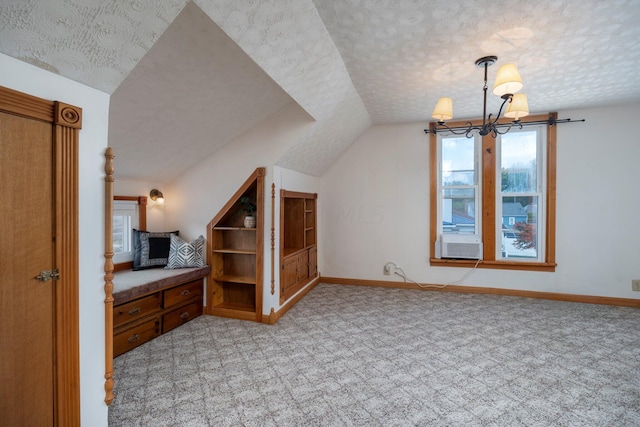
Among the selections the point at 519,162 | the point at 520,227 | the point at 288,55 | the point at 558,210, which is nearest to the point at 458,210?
the point at 520,227

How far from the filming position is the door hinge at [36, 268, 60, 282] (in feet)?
4.53

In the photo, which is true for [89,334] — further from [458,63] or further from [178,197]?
[458,63]

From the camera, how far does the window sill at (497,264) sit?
4.21 metres

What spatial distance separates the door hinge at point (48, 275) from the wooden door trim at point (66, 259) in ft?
0.06

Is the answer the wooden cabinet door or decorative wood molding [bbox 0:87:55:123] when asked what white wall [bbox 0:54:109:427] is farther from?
the wooden cabinet door

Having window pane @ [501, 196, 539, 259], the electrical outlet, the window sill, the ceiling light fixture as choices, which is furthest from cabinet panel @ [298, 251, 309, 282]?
window pane @ [501, 196, 539, 259]

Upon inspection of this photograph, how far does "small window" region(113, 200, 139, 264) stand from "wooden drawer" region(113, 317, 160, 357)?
901 mm

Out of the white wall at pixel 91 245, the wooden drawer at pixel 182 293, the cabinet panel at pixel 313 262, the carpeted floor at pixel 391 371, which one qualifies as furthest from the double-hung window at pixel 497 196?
the white wall at pixel 91 245

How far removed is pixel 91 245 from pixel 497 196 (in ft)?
15.5

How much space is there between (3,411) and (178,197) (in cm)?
272

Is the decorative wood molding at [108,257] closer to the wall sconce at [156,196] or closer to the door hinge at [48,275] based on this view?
the door hinge at [48,275]

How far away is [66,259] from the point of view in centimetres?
145

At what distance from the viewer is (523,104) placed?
2.48m

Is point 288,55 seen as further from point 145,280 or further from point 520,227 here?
A: point 520,227
